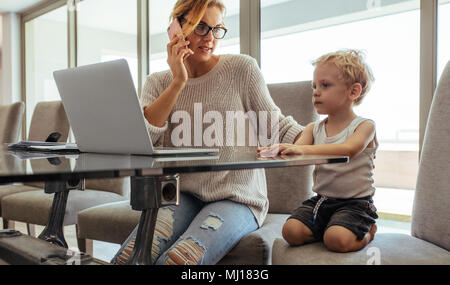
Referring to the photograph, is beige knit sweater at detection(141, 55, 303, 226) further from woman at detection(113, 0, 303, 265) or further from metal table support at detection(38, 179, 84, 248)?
metal table support at detection(38, 179, 84, 248)

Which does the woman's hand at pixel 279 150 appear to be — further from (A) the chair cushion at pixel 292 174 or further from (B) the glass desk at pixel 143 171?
(A) the chair cushion at pixel 292 174

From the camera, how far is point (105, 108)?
819 millimetres

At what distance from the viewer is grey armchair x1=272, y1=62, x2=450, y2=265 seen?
875mm

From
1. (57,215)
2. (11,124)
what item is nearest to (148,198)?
(57,215)

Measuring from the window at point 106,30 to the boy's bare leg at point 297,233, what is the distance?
3.11m

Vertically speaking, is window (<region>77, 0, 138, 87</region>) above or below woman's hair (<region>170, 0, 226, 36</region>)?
above

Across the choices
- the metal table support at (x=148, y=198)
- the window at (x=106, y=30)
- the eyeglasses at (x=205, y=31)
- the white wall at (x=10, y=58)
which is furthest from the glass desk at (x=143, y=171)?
the white wall at (x=10, y=58)

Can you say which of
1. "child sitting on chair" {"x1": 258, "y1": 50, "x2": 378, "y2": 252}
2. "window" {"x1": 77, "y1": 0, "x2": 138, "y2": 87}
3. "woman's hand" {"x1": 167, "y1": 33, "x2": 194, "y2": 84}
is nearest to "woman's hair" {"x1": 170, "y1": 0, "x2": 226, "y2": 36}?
"woman's hand" {"x1": 167, "y1": 33, "x2": 194, "y2": 84}

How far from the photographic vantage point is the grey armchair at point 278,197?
1.42 metres

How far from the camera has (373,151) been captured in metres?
1.10

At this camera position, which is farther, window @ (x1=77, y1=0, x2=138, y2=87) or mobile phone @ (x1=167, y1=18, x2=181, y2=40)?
window @ (x1=77, y1=0, x2=138, y2=87)
